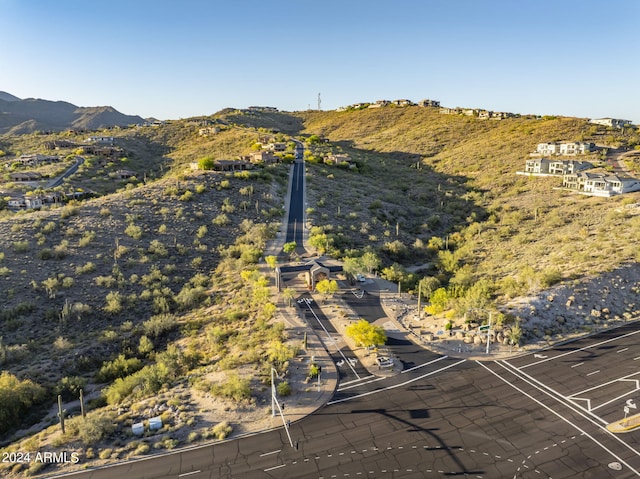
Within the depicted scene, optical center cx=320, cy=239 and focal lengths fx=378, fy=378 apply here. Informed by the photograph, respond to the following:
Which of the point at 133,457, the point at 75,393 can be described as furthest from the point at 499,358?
the point at 75,393

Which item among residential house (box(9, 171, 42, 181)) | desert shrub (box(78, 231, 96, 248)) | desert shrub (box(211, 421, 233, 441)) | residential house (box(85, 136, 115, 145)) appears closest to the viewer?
desert shrub (box(211, 421, 233, 441))

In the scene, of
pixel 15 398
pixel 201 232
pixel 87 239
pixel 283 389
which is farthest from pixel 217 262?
pixel 283 389

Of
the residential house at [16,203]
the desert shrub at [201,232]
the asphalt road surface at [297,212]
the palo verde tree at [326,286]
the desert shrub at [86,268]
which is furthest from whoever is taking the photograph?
the residential house at [16,203]

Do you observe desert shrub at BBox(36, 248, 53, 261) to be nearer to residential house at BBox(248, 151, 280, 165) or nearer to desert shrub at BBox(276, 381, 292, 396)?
desert shrub at BBox(276, 381, 292, 396)

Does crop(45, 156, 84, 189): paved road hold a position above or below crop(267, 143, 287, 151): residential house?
below

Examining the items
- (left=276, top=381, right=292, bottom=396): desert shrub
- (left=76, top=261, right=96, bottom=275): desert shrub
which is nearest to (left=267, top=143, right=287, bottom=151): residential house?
(left=76, top=261, right=96, bottom=275): desert shrub

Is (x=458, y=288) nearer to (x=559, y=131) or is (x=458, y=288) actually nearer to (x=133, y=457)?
(x=133, y=457)

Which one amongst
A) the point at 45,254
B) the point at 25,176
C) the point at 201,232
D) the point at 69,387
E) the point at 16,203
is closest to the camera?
the point at 69,387

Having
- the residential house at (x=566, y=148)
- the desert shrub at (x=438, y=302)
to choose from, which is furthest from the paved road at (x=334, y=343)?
the residential house at (x=566, y=148)

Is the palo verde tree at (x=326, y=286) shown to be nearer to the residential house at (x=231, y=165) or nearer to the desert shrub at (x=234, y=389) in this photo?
the desert shrub at (x=234, y=389)

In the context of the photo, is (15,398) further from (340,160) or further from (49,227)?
(340,160)

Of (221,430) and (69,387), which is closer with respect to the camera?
(221,430)

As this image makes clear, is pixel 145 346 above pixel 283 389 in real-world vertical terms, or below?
below
